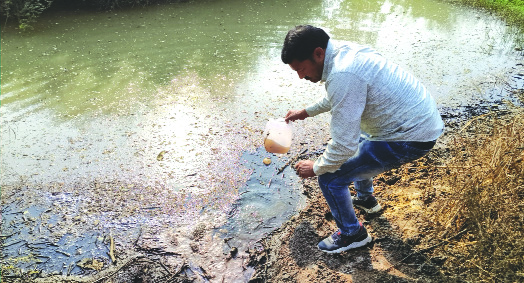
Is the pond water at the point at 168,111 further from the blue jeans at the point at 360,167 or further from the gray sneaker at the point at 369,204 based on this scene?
the blue jeans at the point at 360,167

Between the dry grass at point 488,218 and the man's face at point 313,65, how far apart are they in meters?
0.99

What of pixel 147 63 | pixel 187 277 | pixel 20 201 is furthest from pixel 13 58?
pixel 187 277

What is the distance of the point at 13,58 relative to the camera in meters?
6.16

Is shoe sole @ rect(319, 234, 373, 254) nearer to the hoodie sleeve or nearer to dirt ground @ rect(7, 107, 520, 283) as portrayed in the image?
dirt ground @ rect(7, 107, 520, 283)

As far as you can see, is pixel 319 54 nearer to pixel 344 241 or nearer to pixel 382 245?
pixel 344 241

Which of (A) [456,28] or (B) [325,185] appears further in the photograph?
(A) [456,28]

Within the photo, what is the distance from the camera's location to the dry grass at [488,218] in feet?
6.65

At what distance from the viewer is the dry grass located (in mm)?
2027

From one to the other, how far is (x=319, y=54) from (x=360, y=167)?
705 mm

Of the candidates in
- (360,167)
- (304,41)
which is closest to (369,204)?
(360,167)

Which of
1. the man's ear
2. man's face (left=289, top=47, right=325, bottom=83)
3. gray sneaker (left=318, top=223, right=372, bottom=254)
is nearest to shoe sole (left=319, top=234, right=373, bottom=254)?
gray sneaker (left=318, top=223, right=372, bottom=254)

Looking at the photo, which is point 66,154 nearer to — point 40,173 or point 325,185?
point 40,173

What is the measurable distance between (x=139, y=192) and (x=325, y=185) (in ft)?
5.83

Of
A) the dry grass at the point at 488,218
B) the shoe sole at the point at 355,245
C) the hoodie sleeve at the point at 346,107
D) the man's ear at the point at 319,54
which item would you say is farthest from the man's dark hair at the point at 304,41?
the shoe sole at the point at 355,245
